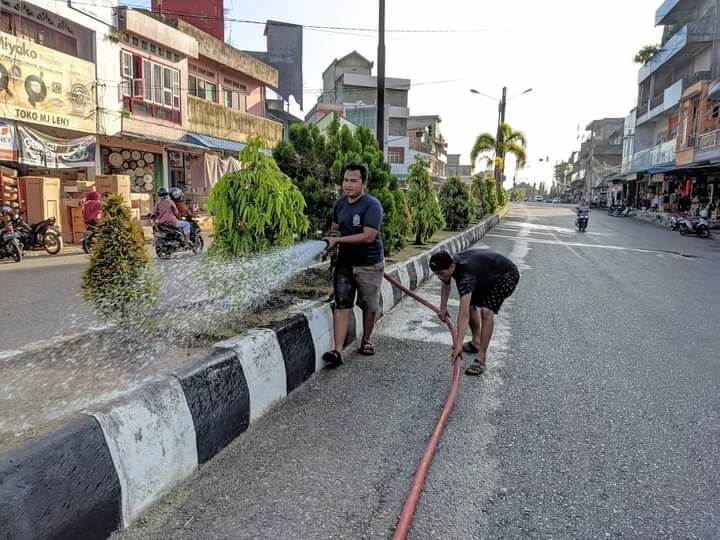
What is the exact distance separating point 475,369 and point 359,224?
148 centimetres

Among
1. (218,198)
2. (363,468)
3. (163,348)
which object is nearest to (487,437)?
(363,468)

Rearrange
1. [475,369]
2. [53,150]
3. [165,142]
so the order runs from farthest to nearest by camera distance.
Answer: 1. [165,142]
2. [53,150]
3. [475,369]

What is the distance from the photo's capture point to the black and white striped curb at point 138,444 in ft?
6.05

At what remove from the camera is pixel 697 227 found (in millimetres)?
21203

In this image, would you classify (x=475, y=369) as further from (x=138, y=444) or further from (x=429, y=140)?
(x=429, y=140)

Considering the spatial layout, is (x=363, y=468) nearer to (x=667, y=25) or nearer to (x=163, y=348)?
(x=163, y=348)

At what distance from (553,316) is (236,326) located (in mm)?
3821

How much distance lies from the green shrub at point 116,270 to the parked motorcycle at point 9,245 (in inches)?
278

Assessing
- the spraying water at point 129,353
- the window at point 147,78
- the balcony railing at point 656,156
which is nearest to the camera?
the spraying water at point 129,353

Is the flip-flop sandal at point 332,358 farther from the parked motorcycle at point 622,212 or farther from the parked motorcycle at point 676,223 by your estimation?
the parked motorcycle at point 622,212

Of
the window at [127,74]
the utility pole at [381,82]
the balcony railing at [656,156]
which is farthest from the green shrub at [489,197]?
the window at [127,74]

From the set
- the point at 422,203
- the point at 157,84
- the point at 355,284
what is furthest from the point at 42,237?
the point at 355,284

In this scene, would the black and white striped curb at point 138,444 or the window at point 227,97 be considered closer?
the black and white striped curb at point 138,444

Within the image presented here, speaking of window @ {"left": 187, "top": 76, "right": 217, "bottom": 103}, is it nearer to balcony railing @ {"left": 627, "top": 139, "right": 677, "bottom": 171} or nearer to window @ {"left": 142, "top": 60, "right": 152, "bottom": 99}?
window @ {"left": 142, "top": 60, "right": 152, "bottom": 99}
